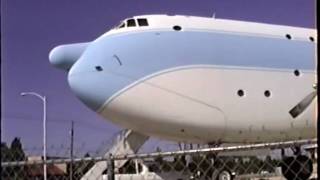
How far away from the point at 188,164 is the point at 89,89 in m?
5.36

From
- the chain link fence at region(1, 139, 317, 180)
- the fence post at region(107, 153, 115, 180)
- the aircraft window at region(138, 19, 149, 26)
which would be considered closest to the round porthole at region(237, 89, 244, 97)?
the chain link fence at region(1, 139, 317, 180)

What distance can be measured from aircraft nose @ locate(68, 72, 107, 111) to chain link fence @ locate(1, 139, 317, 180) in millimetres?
1638

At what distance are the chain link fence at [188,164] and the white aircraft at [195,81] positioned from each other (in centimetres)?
114

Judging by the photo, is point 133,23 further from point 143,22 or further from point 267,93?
point 267,93

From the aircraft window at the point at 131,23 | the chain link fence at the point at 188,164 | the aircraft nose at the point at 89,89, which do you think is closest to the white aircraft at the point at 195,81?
the aircraft nose at the point at 89,89

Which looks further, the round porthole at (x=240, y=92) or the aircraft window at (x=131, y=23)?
the aircraft window at (x=131, y=23)

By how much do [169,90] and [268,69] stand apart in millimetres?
2491

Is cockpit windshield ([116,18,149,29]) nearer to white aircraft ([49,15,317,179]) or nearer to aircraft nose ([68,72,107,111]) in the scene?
white aircraft ([49,15,317,179])

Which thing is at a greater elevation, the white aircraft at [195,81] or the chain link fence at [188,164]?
the white aircraft at [195,81]

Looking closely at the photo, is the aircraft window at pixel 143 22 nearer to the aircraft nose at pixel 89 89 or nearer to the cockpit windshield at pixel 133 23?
the cockpit windshield at pixel 133 23

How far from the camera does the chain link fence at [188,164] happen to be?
213 inches

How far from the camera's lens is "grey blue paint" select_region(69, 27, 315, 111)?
14047 millimetres

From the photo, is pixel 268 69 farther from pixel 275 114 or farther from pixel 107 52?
pixel 107 52

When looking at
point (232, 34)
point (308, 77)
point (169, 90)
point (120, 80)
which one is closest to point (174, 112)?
point (169, 90)
